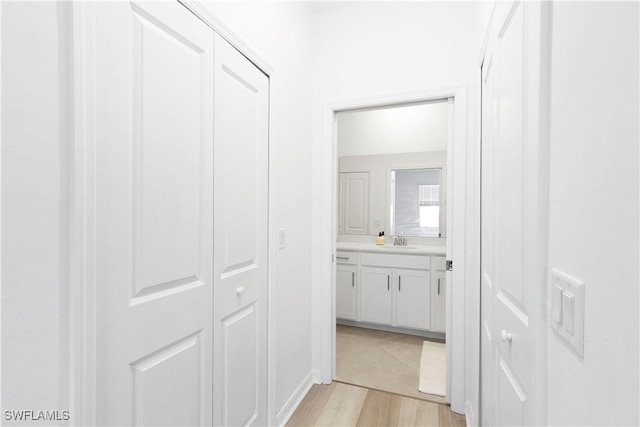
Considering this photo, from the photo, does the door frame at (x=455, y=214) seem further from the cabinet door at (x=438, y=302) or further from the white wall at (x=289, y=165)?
the cabinet door at (x=438, y=302)

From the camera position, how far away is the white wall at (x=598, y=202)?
1.30ft

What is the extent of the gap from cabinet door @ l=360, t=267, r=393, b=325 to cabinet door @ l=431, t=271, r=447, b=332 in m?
0.43

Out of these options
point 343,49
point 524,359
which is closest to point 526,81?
point 524,359

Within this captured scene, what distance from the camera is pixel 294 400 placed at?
2012 millimetres

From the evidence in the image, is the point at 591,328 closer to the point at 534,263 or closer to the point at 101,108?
the point at 534,263

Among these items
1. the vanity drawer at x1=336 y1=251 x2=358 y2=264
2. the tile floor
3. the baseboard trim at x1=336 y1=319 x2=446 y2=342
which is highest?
the vanity drawer at x1=336 y1=251 x2=358 y2=264

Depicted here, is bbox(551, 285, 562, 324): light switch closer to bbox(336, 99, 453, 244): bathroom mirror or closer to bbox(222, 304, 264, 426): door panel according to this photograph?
bbox(222, 304, 264, 426): door panel

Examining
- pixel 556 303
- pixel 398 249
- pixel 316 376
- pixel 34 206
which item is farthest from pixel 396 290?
pixel 34 206

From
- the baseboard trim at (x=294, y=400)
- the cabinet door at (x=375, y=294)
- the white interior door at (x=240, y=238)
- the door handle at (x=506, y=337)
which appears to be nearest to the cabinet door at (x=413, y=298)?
the cabinet door at (x=375, y=294)

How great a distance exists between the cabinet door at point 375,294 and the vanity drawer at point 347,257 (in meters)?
0.13

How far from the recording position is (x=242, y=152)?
1.49 meters

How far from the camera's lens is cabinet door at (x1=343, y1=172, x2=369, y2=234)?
12.3 ft

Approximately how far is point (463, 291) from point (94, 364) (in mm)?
1912

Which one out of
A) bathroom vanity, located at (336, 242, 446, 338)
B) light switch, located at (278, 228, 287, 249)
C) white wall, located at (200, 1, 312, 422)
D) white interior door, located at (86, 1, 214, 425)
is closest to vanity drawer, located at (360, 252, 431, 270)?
bathroom vanity, located at (336, 242, 446, 338)
